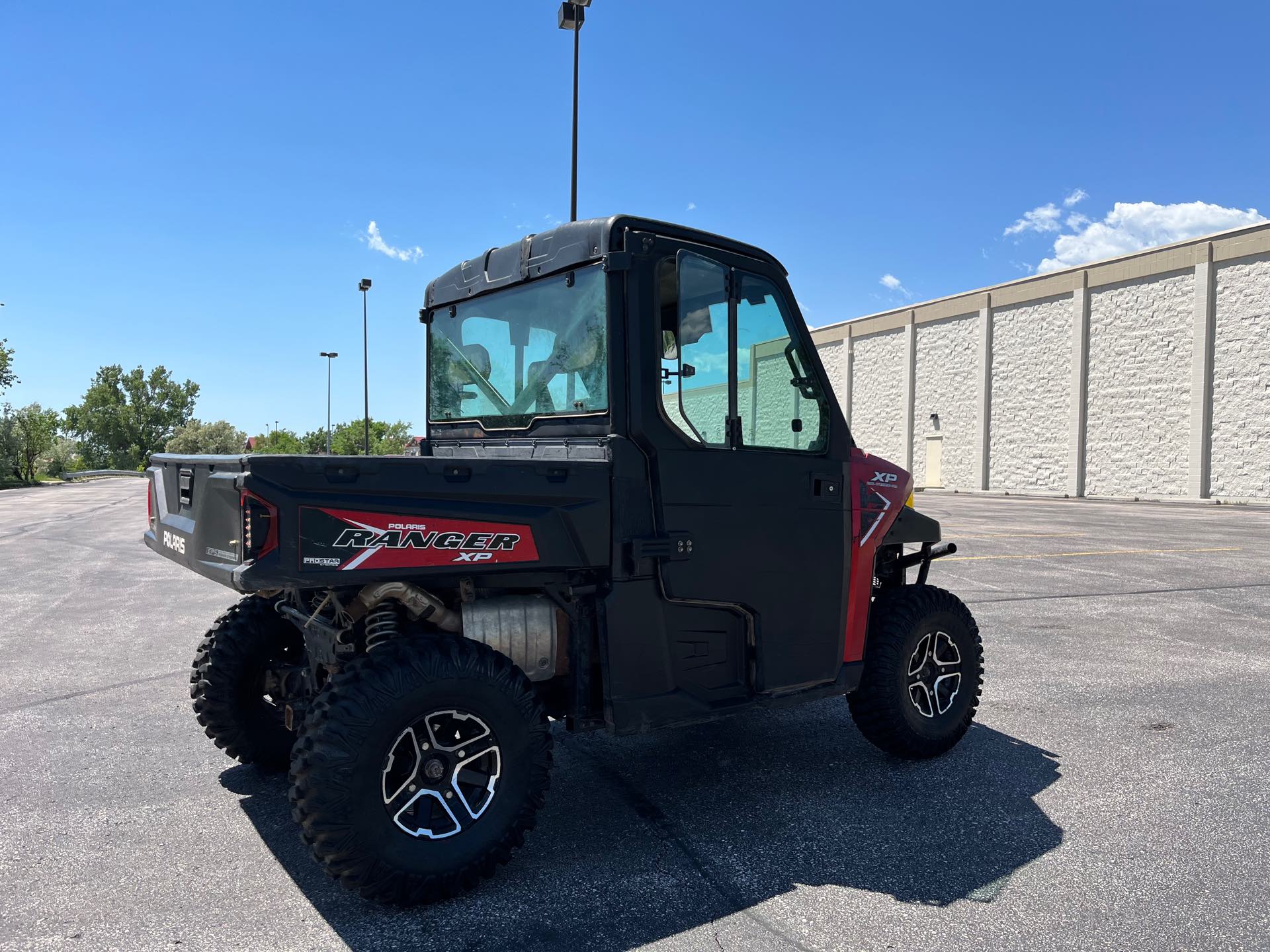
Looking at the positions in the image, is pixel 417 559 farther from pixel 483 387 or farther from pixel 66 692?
pixel 66 692

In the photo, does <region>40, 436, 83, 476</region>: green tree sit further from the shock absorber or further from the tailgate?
the shock absorber

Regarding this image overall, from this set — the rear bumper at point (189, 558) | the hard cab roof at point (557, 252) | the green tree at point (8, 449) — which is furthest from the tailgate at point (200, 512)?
the green tree at point (8, 449)

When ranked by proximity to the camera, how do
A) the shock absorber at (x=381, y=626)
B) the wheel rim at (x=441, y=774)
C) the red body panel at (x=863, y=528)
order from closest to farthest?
1. the wheel rim at (x=441, y=774)
2. the shock absorber at (x=381, y=626)
3. the red body panel at (x=863, y=528)

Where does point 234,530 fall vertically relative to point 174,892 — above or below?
above

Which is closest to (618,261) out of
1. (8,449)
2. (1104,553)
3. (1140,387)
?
(1104,553)

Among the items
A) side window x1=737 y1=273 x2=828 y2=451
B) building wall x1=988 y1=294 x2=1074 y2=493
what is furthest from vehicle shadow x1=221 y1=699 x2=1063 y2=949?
building wall x1=988 y1=294 x2=1074 y2=493

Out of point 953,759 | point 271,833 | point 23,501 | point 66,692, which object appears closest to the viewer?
point 271,833

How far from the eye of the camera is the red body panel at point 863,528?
4305 mm

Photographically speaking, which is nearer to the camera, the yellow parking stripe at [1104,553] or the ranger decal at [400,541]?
the ranger decal at [400,541]

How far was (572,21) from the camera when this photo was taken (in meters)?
16.0

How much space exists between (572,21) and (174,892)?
52.4 feet

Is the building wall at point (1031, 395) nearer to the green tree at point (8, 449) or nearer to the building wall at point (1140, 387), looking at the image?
the building wall at point (1140, 387)

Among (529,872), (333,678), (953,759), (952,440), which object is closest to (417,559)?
(333,678)

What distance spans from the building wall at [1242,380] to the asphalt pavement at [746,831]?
28663 millimetres
